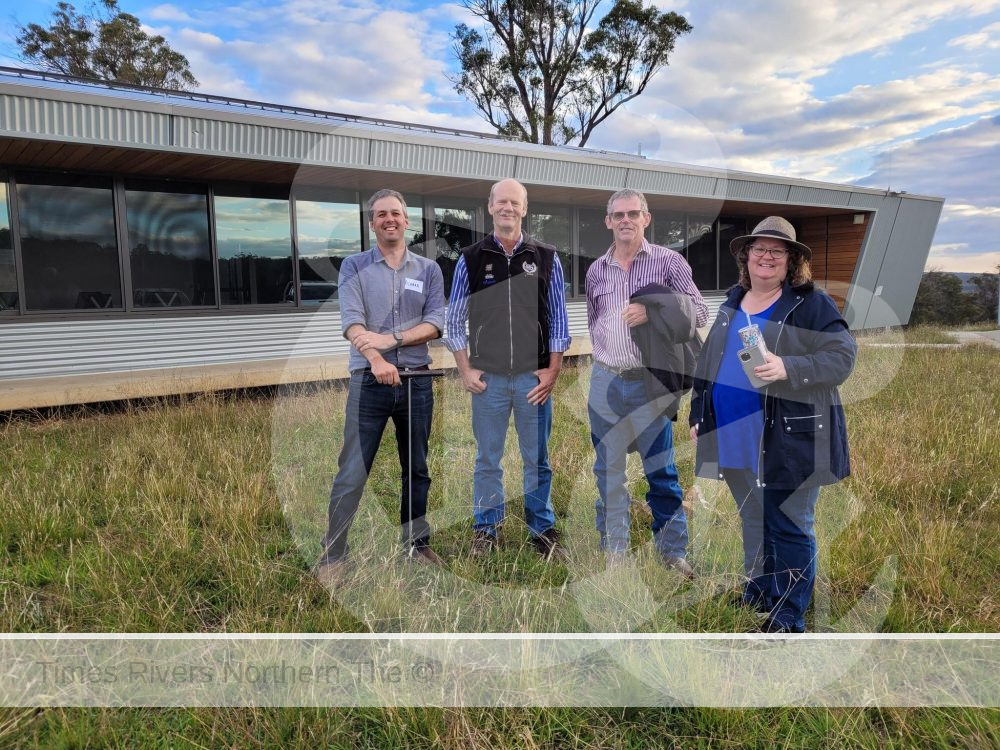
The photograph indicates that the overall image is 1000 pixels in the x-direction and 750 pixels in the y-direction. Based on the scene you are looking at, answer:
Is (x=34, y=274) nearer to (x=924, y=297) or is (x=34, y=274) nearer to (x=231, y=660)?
(x=231, y=660)

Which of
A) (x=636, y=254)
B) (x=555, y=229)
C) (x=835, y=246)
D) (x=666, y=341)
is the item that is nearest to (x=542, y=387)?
(x=666, y=341)

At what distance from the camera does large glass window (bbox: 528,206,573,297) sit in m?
11.7

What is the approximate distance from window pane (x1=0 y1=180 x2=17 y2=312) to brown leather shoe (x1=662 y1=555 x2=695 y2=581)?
7.43m

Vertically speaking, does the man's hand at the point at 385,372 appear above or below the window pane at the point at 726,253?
below

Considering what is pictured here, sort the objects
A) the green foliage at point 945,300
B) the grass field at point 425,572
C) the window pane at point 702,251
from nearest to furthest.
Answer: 1. the grass field at point 425,572
2. the window pane at point 702,251
3. the green foliage at point 945,300

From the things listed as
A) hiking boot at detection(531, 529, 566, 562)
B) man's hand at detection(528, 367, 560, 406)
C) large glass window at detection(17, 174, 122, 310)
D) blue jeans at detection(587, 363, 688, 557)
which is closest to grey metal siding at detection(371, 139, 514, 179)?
large glass window at detection(17, 174, 122, 310)

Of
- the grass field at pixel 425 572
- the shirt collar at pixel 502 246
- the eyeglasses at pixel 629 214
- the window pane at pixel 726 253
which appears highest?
the window pane at pixel 726 253

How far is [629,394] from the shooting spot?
3.15 meters

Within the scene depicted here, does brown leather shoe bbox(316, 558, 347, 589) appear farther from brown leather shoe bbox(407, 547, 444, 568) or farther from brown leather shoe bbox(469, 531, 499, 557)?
brown leather shoe bbox(469, 531, 499, 557)

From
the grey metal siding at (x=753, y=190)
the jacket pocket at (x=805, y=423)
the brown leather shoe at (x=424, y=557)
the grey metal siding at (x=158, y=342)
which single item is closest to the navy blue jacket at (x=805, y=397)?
the jacket pocket at (x=805, y=423)

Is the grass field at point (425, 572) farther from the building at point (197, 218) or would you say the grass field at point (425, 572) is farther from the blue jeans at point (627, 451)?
the building at point (197, 218)

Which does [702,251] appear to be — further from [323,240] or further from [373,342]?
[373,342]

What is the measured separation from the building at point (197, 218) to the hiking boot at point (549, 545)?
5365 mm

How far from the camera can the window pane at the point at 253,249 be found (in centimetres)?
851
